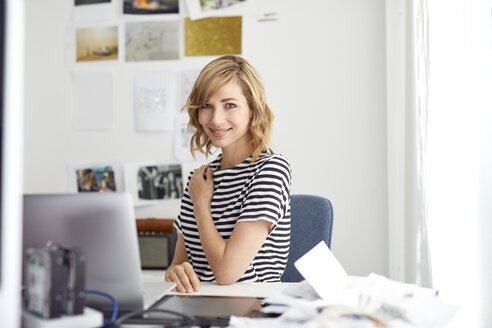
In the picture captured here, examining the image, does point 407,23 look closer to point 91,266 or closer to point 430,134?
point 430,134

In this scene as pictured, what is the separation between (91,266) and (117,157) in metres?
1.57

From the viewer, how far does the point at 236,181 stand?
4.31 feet

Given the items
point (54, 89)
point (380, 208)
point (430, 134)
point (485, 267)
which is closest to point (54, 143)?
point (54, 89)

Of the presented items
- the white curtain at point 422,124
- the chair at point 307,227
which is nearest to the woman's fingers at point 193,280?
the chair at point 307,227

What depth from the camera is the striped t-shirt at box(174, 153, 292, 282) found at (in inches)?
47.0

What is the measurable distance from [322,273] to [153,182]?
1.50 metres

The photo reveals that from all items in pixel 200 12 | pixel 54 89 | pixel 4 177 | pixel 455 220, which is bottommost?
pixel 455 220

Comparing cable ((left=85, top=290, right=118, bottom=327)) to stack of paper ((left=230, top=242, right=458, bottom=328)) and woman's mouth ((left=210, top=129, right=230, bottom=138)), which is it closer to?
stack of paper ((left=230, top=242, right=458, bottom=328))

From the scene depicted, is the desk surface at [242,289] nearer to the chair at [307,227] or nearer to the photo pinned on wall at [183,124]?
the chair at [307,227]

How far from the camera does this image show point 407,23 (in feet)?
5.99

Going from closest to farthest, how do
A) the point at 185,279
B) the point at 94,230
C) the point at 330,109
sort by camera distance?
the point at 94,230 → the point at 185,279 → the point at 330,109

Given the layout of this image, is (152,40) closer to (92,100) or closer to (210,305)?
(92,100)

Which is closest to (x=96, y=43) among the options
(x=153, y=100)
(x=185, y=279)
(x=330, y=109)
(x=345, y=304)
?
(x=153, y=100)

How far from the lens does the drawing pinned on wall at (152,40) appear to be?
89.2 inches
